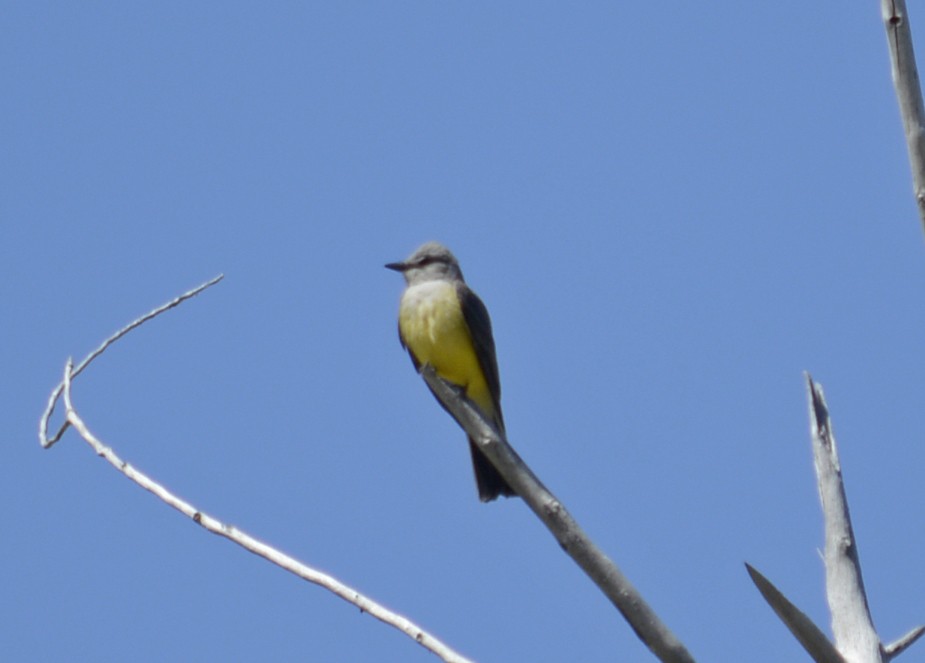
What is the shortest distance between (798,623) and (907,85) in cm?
138

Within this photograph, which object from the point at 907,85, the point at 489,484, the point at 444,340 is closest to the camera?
the point at 907,85

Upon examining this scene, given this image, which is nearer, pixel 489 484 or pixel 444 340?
pixel 489 484

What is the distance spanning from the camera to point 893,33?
126 inches

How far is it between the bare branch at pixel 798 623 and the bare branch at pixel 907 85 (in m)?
1.06

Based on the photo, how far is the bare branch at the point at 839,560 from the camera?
151 inches

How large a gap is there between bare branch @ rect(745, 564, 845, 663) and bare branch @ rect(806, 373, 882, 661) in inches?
8.7

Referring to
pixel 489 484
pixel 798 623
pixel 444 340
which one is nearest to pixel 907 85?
pixel 798 623

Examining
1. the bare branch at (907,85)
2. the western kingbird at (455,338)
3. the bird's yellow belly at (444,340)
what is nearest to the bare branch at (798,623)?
the bare branch at (907,85)

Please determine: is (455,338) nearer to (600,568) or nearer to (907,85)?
(600,568)

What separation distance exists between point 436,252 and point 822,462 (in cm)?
502

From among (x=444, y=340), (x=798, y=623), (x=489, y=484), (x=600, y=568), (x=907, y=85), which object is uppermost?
(x=444, y=340)

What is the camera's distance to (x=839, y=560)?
13.0ft

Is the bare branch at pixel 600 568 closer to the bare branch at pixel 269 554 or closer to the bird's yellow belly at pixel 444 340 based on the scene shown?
the bare branch at pixel 269 554

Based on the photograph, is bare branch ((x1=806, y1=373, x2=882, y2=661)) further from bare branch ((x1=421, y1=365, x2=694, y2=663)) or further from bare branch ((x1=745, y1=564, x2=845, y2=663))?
bare branch ((x1=421, y1=365, x2=694, y2=663))
